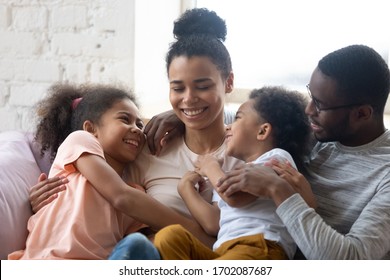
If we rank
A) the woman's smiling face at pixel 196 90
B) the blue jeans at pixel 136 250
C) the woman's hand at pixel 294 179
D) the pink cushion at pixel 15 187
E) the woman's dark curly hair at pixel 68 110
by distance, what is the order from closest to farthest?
the blue jeans at pixel 136 250
the woman's hand at pixel 294 179
the pink cushion at pixel 15 187
the woman's smiling face at pixel 196 90
the woman's dark curly hair at pixel 68 110

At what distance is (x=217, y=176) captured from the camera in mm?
1293

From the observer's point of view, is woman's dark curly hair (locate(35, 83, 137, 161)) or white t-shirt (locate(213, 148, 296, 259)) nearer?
white t-shirt (locate(213, 148, 296, 259))

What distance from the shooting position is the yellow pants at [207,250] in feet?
3.69

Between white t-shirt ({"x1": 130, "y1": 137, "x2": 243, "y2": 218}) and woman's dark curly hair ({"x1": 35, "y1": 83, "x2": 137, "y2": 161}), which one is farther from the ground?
woman's dark curly hair ({"x1": 35, "y1": 83, "x2": 137, "y2": 161})

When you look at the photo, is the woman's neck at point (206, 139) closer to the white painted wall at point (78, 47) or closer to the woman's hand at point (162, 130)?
the woman's hand at point (162, 130)

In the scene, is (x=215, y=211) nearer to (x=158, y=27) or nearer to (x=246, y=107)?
(x=246, y=107)

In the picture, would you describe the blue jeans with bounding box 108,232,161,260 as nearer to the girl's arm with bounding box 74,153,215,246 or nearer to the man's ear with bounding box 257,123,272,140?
the girl's arm with bounding box 74,153,215,246

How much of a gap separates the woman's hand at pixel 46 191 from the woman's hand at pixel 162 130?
0.84ft

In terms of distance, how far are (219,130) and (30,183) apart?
51 cm

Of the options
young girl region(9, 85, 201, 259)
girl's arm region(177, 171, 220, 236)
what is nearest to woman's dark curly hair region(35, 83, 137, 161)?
young girl region(9, 85, 201, 259)

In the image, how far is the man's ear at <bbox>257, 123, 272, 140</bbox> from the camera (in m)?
1.34

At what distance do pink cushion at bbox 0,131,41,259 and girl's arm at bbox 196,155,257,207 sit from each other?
44 cm

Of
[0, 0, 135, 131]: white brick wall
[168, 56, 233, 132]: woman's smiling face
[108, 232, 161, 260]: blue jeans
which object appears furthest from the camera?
[0, 0, 135, 131]: white brick wall

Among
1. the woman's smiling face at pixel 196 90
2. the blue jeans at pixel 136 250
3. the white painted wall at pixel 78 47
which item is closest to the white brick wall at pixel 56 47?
the white painted wall at pixel 78 47
